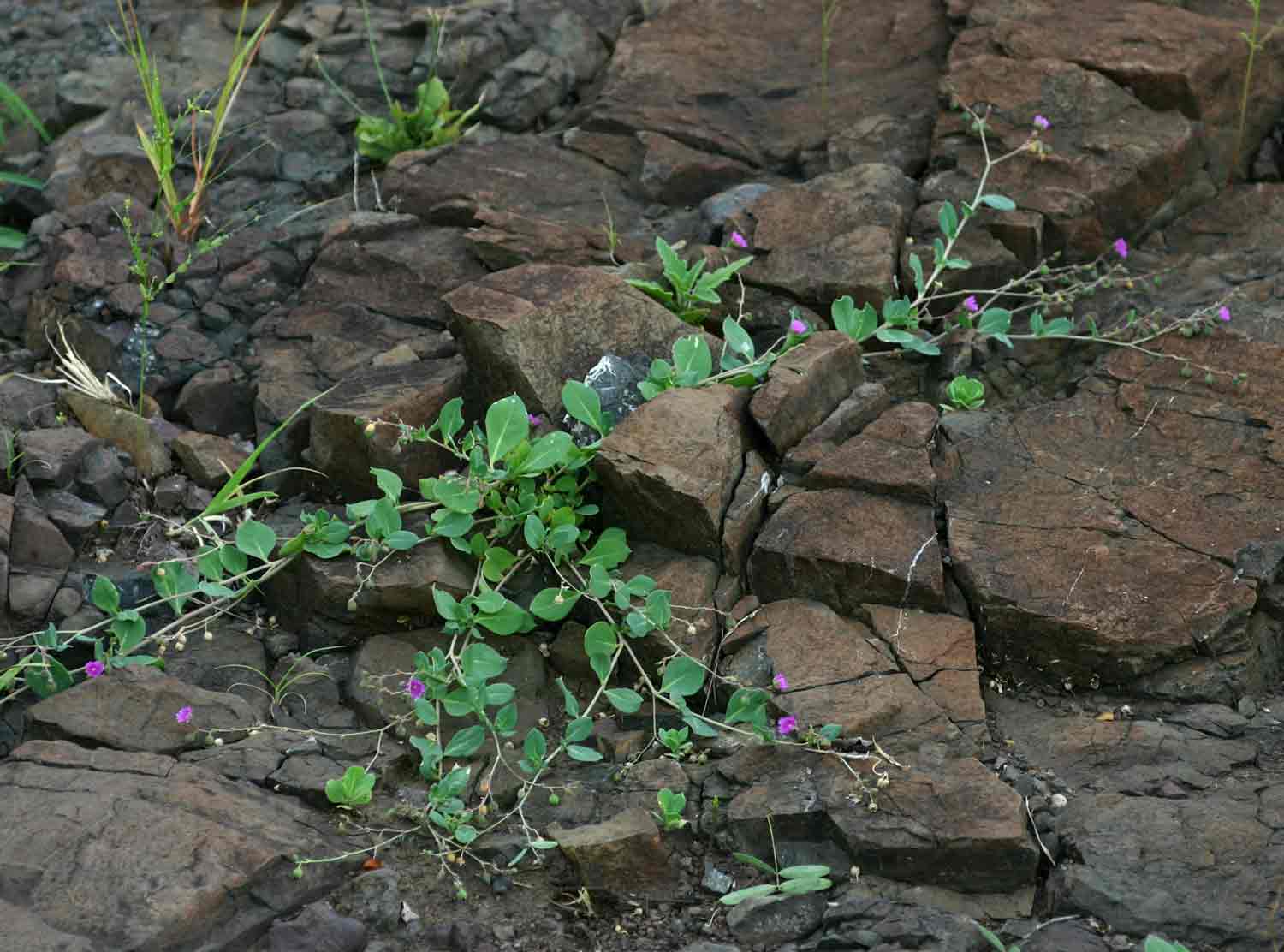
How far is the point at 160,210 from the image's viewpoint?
488cm

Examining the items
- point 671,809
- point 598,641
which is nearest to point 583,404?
point 598,641

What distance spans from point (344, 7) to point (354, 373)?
230 cm

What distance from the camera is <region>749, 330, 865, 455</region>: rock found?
12.6ft

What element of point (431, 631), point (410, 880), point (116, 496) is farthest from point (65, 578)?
point (410, 880)

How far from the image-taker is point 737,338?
4.06 m

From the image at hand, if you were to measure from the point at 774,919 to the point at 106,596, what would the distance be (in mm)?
1809

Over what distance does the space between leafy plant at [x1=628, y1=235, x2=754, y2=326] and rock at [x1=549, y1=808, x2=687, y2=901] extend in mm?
1699

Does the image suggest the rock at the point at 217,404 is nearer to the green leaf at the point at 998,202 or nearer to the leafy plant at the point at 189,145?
the leafy plant at the point at 189,145

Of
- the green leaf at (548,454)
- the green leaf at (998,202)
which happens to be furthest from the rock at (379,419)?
the green leaf at (998,202)

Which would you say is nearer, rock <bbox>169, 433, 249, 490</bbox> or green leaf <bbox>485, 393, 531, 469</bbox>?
green leaf <bbox>485, 393, 531, 469</bbox>

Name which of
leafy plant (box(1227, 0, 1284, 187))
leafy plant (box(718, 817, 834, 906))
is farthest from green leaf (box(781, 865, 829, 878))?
leafy plant (box(1227, 0, 1284, 187))

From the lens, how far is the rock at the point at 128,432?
4.13 metres

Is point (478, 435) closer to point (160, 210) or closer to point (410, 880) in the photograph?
point (410, 880)

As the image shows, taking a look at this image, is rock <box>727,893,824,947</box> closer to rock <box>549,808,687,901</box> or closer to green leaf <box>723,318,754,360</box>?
rock <box>549,808,687,901</box>
